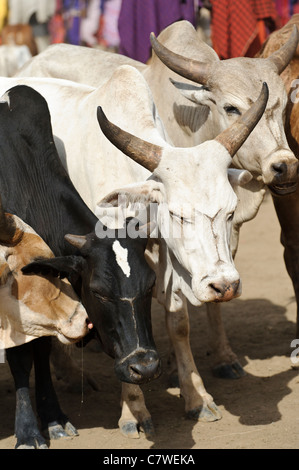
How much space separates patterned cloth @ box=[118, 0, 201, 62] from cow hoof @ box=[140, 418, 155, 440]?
3.54 metres

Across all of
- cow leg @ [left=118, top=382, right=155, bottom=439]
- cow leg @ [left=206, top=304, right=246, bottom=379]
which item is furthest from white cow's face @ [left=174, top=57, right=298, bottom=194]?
cow leg @ [left=118, top=382, right=155, bottom=439]

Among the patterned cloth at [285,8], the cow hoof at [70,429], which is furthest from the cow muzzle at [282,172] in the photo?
the patterned cloth at [285,8]

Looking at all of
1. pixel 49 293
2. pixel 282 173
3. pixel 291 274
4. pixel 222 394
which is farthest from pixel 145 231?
pixel 291 274

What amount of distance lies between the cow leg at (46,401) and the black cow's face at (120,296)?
57 centimetres

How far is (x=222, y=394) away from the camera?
221 inches

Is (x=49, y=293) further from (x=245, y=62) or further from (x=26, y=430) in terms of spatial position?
(x=245, y=62)

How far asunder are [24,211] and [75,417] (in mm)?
1219

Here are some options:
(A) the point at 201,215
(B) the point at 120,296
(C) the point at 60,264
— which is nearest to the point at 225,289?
(A) the point at 201,215

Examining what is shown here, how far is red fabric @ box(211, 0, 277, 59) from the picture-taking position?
7312 millimetres

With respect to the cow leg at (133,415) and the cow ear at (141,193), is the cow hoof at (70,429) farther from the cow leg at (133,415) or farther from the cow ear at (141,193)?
the cow ear at (141,193)

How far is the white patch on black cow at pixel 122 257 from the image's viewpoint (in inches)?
177

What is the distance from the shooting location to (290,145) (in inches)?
241

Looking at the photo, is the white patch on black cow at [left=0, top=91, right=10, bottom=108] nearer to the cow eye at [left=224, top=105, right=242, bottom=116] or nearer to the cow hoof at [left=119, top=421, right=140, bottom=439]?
the cow eye at [left=224, top=105, right=242, bottom=116]

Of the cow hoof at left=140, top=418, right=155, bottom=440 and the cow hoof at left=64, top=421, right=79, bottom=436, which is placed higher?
the cow hoof at left=140, top=418, right=155, bottom=440
